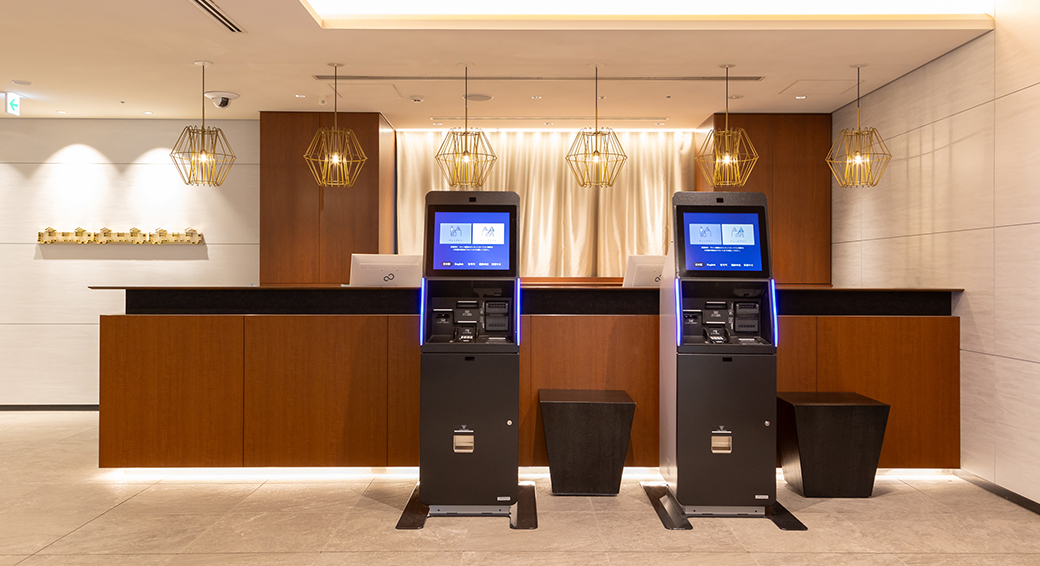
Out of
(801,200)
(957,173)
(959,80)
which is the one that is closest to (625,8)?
(959,80)

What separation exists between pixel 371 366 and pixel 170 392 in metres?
1.36

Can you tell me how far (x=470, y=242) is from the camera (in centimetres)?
378

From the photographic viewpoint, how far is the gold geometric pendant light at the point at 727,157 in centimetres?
600

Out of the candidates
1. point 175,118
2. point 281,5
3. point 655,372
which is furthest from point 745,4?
point 175,118

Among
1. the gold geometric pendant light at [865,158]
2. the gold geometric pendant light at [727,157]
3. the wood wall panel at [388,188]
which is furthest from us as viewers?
the wood wall panel at [388,188]

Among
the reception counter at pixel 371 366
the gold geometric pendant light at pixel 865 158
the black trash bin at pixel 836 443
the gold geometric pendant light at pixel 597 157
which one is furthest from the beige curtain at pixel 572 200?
the black trash bin at pixel 836 443

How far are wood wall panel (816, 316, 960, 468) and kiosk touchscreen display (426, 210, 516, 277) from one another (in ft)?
7.65

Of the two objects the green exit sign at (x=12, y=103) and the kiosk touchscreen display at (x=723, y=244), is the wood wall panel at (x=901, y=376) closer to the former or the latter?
the kiosk touchscreen display at (x=723, y=244)

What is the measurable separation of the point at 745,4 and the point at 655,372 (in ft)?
9.00

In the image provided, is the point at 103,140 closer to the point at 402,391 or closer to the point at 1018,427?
the point at 402,391

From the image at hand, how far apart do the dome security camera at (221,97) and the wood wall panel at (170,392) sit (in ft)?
9.19

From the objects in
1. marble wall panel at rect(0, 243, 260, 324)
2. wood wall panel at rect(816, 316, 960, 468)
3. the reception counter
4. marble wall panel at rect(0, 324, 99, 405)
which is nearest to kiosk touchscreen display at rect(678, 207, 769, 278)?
the reception counter

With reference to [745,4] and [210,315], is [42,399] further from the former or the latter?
[745,4]

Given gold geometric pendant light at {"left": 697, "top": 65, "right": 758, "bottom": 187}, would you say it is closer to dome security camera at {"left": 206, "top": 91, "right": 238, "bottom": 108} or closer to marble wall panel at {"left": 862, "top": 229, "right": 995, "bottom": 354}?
marble wall panel at {"left": 862, "top": 229, "right": 995, "bottom": 354}
